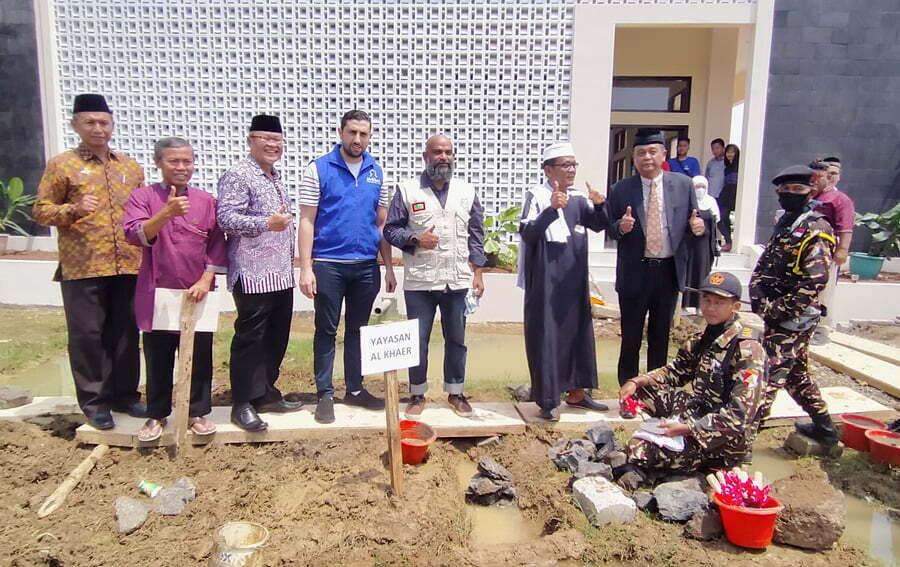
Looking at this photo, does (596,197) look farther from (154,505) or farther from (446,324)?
(154,505)

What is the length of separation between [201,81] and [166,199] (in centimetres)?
582

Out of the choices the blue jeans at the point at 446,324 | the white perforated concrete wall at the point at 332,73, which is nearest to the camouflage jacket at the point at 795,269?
the blue jeans at the point at 446,324

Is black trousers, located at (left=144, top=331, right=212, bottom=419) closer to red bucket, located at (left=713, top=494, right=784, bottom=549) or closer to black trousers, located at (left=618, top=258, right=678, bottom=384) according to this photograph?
black trousers, located at (left=618, top=258, right=678, bottom=384)

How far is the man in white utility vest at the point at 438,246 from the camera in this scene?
3850mm

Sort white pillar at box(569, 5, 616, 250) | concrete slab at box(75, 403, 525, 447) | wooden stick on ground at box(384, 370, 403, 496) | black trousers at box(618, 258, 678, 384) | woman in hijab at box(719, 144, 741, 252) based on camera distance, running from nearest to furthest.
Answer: wooden stick on ground at box(384, 370, 403, 496)
concrete slab at box(75, 403, 525, 447)
black trousers at box(618, 258, 678, 384)
white pillar at box(569, 5, 616, 250)
woman in hijab at box(719, 144, 741, 252)

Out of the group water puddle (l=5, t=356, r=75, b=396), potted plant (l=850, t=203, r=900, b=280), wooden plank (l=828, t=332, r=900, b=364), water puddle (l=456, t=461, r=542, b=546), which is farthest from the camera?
potted plant (l=850, t=203, r=900, b=280)

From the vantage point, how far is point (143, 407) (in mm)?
4004

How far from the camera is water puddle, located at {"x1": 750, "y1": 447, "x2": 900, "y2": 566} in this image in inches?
114

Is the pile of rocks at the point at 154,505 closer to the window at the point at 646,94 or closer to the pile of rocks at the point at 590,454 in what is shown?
the pile of rocks at the point at 590,454

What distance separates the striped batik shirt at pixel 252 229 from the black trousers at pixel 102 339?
0.76 m

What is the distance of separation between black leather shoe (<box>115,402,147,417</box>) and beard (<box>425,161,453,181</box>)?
7.89ft

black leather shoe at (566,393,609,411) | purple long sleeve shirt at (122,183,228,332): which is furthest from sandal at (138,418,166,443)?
black leather shoe at (566,393,609,411)

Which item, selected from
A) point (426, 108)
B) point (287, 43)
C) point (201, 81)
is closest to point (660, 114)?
point (426, 108)

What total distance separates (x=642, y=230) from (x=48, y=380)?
5.02m
